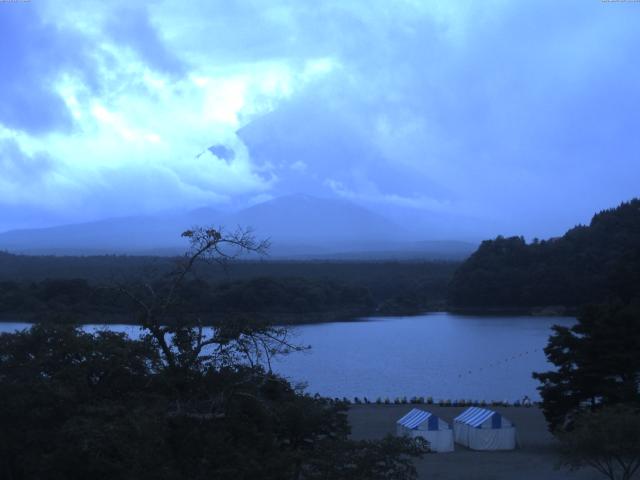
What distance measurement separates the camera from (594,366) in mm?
12883

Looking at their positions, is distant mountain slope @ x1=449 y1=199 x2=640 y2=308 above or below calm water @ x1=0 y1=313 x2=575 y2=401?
above

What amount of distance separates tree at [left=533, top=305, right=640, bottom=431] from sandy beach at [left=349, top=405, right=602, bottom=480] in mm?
734

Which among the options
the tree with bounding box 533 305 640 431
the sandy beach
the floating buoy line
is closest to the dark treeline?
the sandy beach

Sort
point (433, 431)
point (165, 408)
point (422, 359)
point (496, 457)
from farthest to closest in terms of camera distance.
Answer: point (422, 359) → point (433, 431) → point (496, 457) → point (165, 408)

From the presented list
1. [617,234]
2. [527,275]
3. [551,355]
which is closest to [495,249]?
[527,275]

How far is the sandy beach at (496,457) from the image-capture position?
36.8ft

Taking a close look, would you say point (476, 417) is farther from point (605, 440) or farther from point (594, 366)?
point (605, 440)

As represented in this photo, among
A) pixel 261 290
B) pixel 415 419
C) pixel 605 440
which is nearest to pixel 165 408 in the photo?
pixel 605 440

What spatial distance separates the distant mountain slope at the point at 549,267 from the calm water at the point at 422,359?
4211 millimetres

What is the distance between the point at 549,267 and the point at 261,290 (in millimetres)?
17573

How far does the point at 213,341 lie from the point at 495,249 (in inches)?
1820

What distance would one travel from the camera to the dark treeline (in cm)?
2980

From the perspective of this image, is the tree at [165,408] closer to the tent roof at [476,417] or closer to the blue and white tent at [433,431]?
the blue and white tent at [433,431]

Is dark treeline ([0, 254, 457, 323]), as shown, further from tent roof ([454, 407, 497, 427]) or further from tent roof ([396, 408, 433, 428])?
tent roof ([454, 407, 497, 427])
